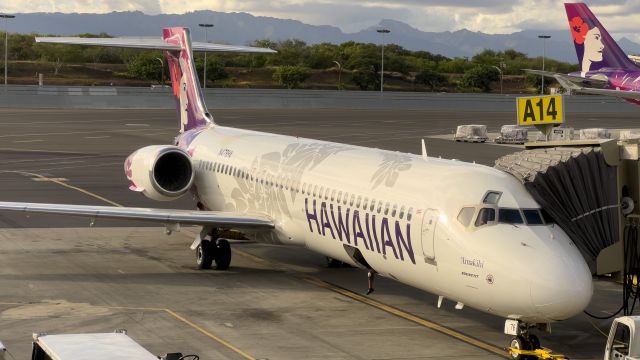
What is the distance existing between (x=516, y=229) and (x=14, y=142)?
4815 centimetres

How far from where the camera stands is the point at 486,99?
365 feet

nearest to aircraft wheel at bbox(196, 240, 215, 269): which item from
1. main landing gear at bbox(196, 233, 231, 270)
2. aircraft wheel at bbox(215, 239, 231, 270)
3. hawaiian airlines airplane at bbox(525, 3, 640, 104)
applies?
main landing gear at bbox(196, 233, 231, 270)

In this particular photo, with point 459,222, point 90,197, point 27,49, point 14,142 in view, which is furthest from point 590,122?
point 27,49

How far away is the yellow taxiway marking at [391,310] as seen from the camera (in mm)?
17188

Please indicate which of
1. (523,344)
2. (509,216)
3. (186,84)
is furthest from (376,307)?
(186,84)

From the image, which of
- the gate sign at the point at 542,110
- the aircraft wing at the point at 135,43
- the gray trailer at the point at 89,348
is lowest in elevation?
the gray trailer at the point at 89,348

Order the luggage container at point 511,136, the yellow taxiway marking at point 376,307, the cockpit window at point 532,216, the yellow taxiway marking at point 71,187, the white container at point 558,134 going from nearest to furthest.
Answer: the cockpit window at point 532,216, the yellow taxiway marking at point 376,307, the white container at point 558,134, the yellow taxiway marking at point 71,187, the luggage container at point 511,136

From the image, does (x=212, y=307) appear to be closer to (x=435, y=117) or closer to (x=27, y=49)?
(x=435, y=117)

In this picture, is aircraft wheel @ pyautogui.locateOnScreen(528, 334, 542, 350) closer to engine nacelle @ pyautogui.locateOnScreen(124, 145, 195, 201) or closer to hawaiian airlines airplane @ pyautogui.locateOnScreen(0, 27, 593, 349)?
hawaiian airlines airplane @ pyautogui.locateOnScreen(0, 27, 593, 349)

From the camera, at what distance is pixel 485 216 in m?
16.0

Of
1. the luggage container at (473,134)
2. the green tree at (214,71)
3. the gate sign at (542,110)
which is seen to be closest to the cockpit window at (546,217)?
the gate sign at (542,110)

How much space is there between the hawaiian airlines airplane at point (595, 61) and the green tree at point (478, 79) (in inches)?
3128

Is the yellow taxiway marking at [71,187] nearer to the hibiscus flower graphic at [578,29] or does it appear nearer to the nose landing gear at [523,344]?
the nose landing gear at [523,344]

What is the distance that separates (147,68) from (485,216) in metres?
110
